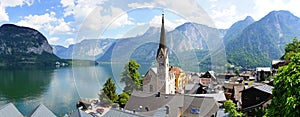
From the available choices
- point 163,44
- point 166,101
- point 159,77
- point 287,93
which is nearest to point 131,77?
point 159,77

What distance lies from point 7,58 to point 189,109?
19986 centimetres

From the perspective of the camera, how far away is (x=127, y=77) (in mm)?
33625

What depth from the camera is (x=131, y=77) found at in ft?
112

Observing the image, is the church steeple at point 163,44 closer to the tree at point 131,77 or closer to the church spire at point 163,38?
the church spire at point 163,38

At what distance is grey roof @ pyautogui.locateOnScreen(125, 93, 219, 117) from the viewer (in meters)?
21.9

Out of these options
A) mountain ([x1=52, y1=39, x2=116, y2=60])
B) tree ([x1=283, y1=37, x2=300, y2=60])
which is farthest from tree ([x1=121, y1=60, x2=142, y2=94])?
tree ([x1=283, y1=37, x2=300, y2=60])

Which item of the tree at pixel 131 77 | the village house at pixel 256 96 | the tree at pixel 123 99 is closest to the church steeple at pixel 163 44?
the village house at pixel 256 96

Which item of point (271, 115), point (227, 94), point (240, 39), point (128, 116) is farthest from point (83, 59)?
point (240, 39)

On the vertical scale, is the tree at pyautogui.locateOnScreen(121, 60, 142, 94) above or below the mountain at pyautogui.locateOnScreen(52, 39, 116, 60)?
below

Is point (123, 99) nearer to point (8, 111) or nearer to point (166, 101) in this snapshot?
point (166, 101)

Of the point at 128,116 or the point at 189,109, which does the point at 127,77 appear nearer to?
the point at 189,109

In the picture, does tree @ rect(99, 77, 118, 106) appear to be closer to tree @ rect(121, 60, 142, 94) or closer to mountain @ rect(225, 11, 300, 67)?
tree @ rect(121, 60, 142, 94)

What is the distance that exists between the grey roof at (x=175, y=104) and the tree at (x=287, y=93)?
1113cm

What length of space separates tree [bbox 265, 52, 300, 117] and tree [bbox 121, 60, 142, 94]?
855 inches
